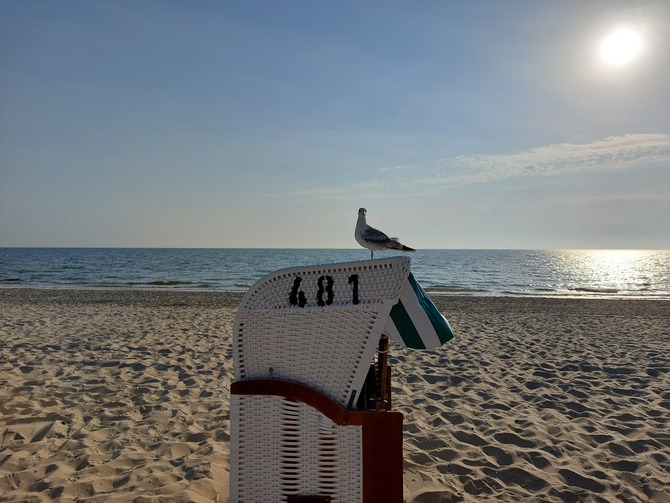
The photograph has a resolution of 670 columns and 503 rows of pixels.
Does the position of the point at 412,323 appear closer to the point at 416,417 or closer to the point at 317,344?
the point at 317,344

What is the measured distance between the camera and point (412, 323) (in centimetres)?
224

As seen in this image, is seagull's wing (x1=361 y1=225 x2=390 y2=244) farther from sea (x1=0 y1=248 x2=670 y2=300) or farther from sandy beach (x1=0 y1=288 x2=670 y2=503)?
sandy beach (x1=0 y1=288 x2=670 y2=503)

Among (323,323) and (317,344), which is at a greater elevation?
(323,323)

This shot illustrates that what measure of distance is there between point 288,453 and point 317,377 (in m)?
0.42

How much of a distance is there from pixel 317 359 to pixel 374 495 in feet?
2.29

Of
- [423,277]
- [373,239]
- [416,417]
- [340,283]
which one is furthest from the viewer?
[423,277]

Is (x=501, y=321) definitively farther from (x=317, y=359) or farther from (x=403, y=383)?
(x=317, y=359)

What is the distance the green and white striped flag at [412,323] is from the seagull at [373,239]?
732 millimetres

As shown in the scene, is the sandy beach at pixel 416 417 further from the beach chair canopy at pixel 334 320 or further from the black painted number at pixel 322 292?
the black painted number at pixel 322 292

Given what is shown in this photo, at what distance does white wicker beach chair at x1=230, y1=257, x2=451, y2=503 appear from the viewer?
7.14 feet

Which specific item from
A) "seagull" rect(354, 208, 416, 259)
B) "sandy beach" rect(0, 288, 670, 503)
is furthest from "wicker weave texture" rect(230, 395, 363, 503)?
"seagull" rect(354, 208, 416, 259)

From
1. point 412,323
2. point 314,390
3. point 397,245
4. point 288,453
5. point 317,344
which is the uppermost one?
point 397,245

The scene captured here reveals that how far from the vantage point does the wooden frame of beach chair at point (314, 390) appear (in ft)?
7.14

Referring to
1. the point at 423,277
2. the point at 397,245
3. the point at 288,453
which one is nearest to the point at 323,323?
the point at 288,453
